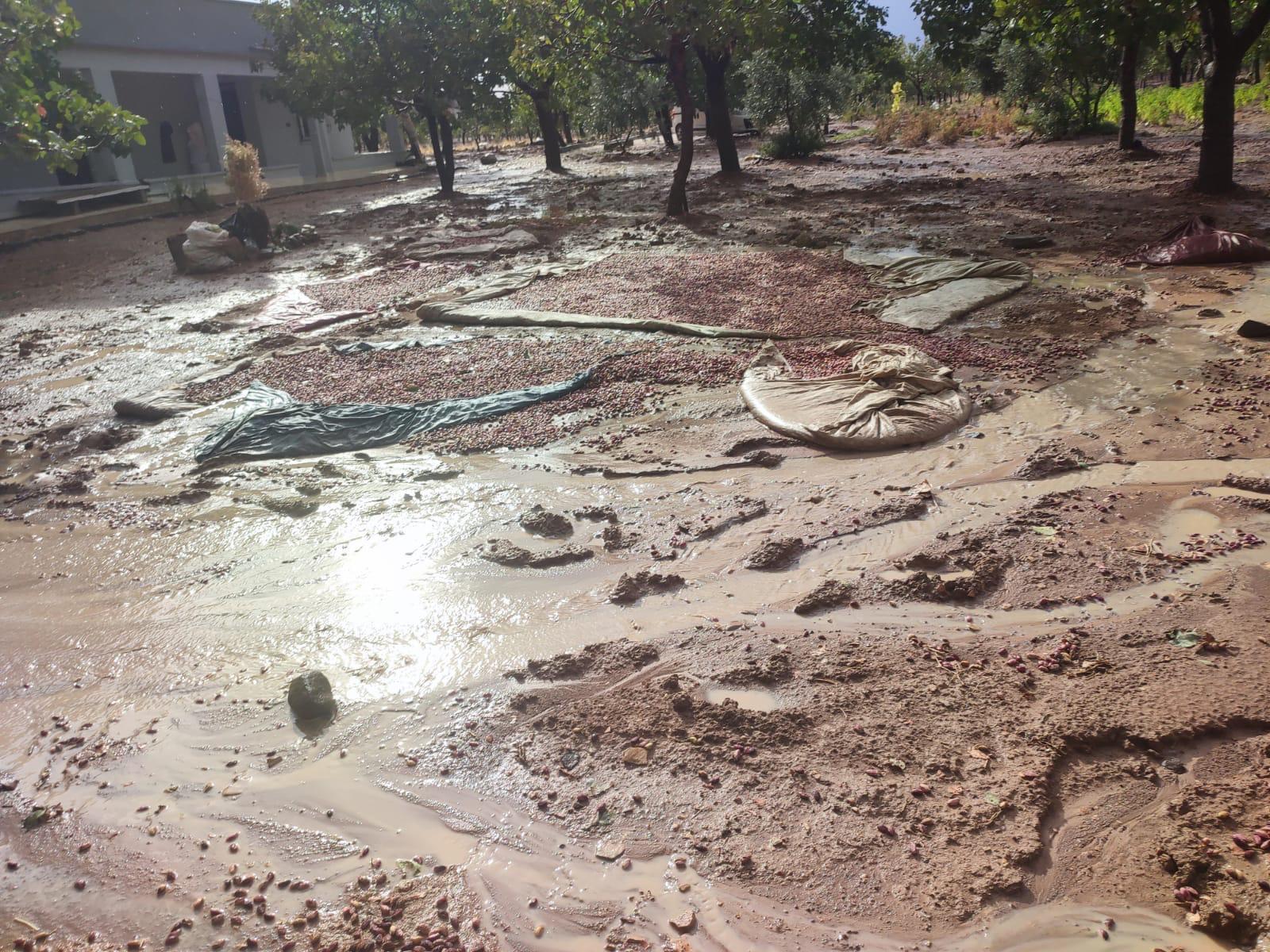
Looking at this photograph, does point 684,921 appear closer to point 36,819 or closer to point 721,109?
point 36,819

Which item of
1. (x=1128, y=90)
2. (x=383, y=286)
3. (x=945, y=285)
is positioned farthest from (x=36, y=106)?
(x=1128, y=90)

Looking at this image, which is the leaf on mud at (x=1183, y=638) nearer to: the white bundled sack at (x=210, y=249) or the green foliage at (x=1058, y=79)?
the green foliage at (x=1058, y=79)

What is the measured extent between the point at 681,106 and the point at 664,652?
9216mm

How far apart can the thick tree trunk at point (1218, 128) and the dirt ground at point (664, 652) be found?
349cm

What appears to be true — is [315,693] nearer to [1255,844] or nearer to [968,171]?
[1255,844]

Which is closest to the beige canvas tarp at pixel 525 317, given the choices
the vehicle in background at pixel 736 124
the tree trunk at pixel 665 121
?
the tree trunk at pixel 665 121

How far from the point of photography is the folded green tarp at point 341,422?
5.16 m

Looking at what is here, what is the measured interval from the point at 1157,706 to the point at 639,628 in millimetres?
1603

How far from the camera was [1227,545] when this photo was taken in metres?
3.22

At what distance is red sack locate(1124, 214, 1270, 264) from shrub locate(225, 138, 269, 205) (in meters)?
14.7

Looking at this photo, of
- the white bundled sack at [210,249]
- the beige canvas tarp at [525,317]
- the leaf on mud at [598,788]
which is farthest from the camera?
the white bundled sack at [210,249]

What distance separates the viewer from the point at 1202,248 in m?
6.73

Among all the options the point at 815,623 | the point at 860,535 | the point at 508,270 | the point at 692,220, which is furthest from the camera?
the point at 692,220

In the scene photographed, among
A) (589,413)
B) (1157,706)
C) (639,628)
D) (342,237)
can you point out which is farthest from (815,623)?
(342,237)
